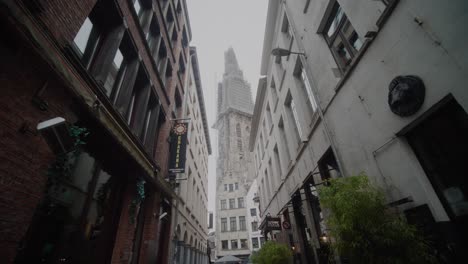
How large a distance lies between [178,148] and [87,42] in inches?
261

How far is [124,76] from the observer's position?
23.8 feet

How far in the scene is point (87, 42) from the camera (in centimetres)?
553

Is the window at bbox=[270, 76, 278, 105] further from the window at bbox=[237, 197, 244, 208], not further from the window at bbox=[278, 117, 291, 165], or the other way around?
the window at bbox=[237, 197, 244, 208]

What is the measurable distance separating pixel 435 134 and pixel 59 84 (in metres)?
6.46

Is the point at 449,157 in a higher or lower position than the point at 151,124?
lower

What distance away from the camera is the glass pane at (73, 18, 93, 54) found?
5141 mm

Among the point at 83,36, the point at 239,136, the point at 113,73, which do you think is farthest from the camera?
the point at 239,136

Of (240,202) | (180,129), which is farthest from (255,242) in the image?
(180,129)

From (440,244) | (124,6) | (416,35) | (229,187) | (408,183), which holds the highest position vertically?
(229,187)

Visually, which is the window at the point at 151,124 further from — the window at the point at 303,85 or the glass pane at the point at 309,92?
the glass pane at the point at 309,92

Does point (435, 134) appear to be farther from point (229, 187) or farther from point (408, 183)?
point (229, 187)

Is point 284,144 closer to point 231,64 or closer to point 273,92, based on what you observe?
point 273,92

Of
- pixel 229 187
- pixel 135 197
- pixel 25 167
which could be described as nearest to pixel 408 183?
pixel 25 167

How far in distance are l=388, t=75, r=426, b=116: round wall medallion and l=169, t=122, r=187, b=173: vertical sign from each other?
9.08 m
